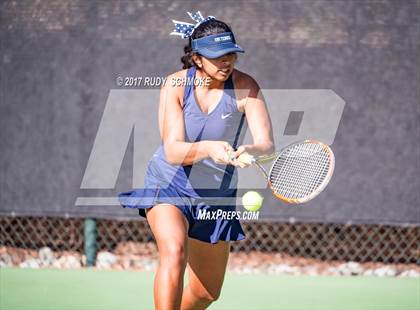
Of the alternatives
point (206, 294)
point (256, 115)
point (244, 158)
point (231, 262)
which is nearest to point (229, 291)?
point (231, 262)

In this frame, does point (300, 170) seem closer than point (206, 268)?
No

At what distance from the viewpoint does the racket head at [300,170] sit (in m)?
4.46

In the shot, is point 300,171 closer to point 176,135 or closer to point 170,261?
point 176,135

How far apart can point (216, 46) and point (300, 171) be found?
34.1 inches

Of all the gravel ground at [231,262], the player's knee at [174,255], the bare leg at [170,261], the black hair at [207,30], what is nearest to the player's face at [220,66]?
the black hair at [207,30]

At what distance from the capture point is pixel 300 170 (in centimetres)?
463

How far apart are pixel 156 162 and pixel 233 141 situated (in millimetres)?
408

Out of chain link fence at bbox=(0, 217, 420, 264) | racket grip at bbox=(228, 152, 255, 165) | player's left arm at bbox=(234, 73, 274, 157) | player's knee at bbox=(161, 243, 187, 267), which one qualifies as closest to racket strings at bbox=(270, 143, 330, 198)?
player's left arm at bbox=(234, 73, 274, 157)

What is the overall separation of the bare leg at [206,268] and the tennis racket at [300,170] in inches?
16.4

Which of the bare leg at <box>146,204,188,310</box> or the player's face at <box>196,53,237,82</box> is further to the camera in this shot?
the player's face at <box>196,53,237,82</box>

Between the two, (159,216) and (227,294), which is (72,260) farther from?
(159,216)

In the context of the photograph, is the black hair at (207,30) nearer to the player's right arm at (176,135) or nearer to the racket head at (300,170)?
the player's right arm at (176,135)

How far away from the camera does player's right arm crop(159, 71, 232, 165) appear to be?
13.4 feet

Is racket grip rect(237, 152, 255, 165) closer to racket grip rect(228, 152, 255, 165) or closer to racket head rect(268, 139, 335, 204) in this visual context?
racket grip rect(228, 152, 255, 165)
